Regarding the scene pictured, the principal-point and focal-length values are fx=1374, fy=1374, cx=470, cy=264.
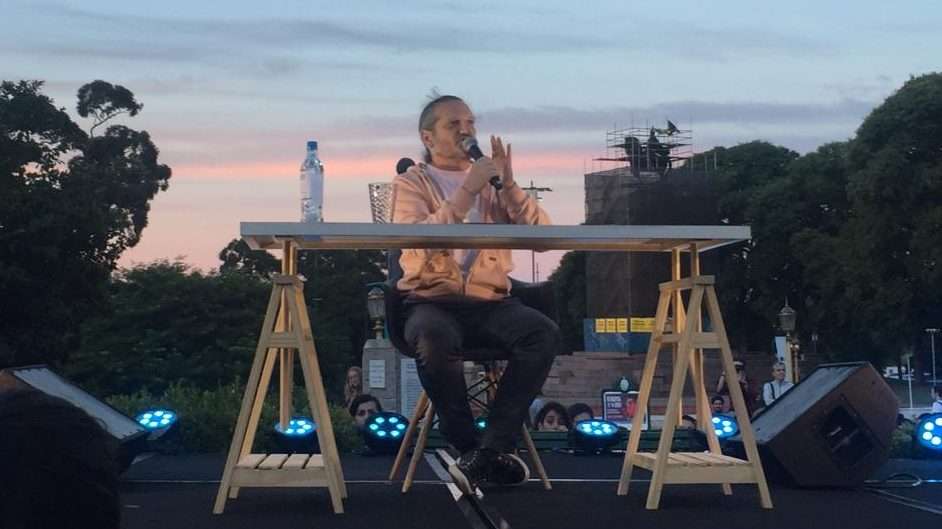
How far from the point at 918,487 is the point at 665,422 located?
4.41ft

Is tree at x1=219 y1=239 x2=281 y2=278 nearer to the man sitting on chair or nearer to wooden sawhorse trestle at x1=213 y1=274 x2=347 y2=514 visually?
the man sitting on chair

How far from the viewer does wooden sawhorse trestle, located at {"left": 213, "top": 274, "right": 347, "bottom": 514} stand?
15.9 ft

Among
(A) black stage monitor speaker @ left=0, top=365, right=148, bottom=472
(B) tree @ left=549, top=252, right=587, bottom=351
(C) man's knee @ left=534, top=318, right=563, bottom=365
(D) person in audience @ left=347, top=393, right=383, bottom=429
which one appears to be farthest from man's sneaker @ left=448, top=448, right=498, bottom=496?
(B) tree @ left=549, top=252, right=587, bottom=351

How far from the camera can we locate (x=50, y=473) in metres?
1.52

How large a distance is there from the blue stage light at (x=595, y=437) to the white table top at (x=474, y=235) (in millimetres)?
3132

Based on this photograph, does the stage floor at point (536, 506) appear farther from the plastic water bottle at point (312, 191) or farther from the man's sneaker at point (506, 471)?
the plastic water bottle at point (312, 191)

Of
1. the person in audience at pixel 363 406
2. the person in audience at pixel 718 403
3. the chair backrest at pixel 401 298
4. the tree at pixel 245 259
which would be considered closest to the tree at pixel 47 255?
the person in audience at pixel 363 406

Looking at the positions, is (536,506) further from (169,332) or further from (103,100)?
(103,100)

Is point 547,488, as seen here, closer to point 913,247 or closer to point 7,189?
point 7,189

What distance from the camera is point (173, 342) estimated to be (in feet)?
99.9

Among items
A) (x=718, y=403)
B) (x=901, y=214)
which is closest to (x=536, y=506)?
(x=718, y=403)

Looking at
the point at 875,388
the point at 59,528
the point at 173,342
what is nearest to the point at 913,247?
the point at 173,342

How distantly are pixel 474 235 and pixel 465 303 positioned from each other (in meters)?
0.72

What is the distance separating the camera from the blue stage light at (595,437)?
8430 millimetres
